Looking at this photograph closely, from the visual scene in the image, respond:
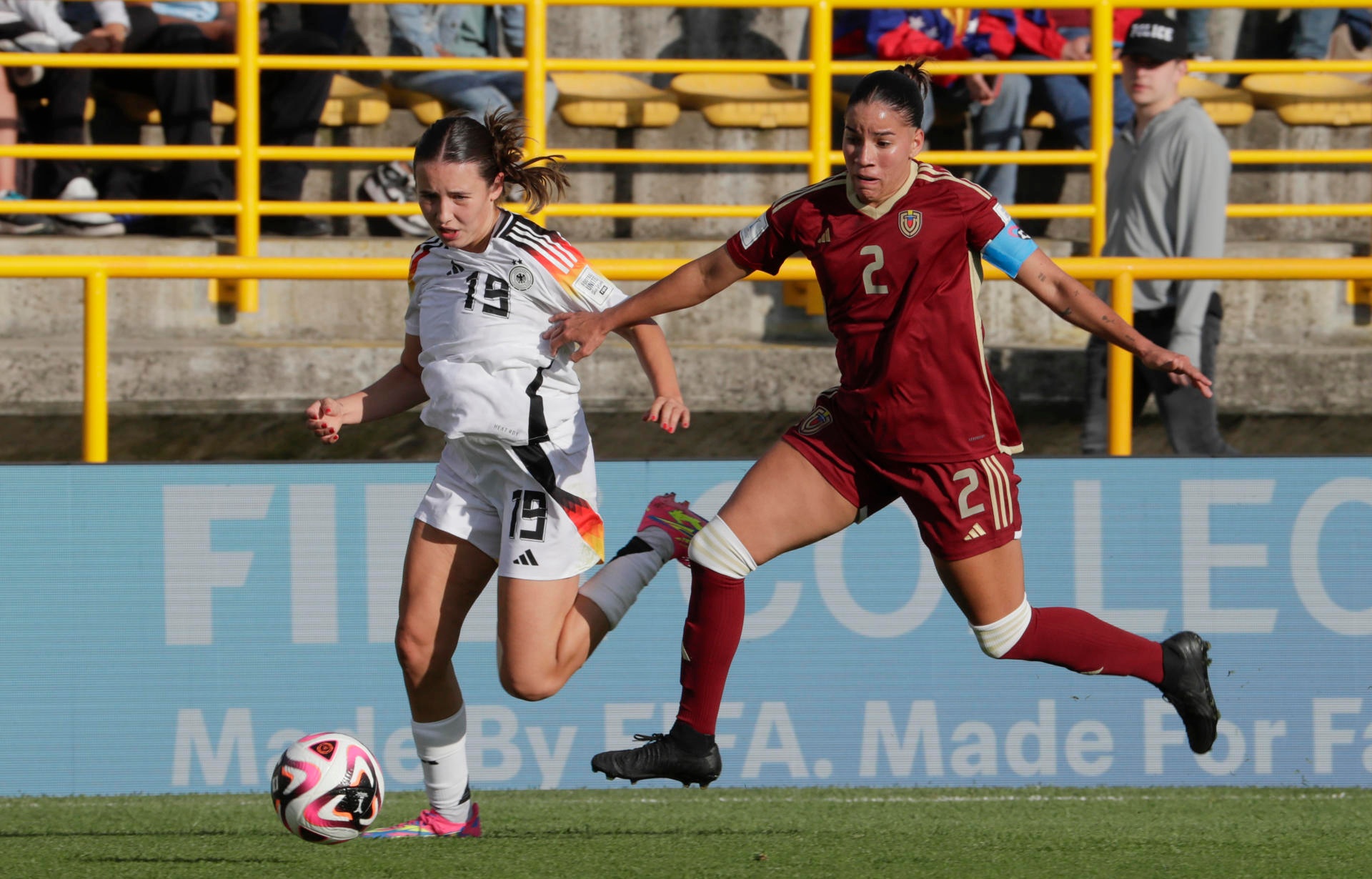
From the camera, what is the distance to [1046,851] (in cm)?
480

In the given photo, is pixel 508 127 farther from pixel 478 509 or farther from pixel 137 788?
pixel 137 788

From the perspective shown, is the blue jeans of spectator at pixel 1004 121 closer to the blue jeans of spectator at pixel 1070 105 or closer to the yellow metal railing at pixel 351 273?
the blue jeans of spectator at pixel 1070 105

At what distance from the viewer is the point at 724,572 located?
4.39 metres

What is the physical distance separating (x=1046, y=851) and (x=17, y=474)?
382 centimetres

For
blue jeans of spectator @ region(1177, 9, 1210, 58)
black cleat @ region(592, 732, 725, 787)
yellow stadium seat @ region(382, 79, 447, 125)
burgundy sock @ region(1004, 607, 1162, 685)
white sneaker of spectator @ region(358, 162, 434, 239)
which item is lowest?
black cleat @ region(592, 732, 725, 787)

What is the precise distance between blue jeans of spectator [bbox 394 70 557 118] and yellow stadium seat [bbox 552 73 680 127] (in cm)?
31

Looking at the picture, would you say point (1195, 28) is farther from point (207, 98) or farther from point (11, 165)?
point (11, 165)

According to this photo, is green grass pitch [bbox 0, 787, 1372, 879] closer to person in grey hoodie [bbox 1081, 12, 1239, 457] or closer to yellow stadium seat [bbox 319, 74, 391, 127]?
person in grey hoodie [bbox 1081, 12, 1239, 457]

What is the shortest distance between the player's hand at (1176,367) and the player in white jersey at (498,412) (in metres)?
1.20

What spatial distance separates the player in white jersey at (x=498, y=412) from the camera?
4.31 meters

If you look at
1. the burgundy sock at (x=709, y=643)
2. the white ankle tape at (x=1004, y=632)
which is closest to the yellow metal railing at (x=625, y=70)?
the burgundy sock at (x=709, y=643)

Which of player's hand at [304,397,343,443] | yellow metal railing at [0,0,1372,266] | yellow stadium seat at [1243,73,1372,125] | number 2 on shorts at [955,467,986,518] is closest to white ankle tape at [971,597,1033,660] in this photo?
number 2 on shorts at [955,467,986,518]

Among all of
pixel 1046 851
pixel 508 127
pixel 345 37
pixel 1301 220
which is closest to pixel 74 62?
pixel 345 37

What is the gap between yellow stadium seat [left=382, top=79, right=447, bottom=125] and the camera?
959 cm
